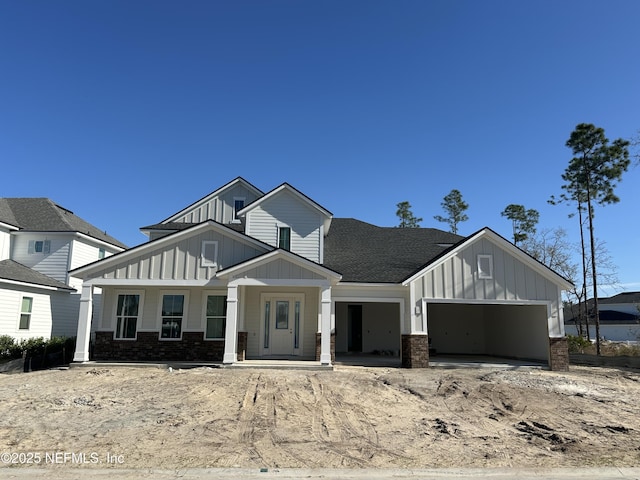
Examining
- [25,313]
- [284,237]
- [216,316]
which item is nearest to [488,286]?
[284,237]

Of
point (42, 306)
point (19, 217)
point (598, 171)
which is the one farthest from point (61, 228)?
point (598, 171)

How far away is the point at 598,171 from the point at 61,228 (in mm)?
29907

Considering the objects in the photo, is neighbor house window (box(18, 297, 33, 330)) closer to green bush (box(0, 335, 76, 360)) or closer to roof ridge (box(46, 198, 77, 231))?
green bush (box(0, 335, 76, 360))

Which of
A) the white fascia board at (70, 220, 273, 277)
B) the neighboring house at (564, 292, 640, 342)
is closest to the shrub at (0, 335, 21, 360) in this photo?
the white fascia board at (70, 220, 273, 277)

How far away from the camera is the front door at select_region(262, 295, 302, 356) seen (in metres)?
16.8

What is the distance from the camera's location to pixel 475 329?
2147 cm

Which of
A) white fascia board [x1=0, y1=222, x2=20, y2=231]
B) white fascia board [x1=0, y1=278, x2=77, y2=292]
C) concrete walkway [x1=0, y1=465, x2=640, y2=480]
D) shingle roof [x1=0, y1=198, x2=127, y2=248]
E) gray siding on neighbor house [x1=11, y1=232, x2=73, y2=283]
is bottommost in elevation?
concrete walkway [x1=0, y1=465, x2=640, y2=480]

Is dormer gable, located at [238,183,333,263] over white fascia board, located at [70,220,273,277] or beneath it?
over

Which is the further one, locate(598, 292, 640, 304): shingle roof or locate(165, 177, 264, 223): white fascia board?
locate(598, 292, 640, 304): shingle roof

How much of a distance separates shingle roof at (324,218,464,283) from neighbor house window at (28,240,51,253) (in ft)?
47.3

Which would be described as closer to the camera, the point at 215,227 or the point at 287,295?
the point at 215,227

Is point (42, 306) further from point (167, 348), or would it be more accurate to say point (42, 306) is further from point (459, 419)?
point (459, 419)

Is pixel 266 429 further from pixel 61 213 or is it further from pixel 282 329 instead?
pixel 61 213

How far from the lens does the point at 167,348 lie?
16.4m
